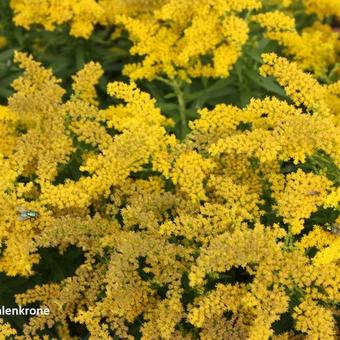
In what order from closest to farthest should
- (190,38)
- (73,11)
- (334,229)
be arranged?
(334,229)
(190,38)
(73,11)

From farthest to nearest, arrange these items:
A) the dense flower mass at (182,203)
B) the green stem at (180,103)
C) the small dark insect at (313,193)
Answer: the green stem at (180,103), the small dark insect at (313,193), the dense flower mass at (182,203)

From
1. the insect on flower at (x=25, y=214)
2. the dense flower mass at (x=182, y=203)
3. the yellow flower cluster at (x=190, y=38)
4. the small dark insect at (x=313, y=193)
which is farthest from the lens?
the yellow flower cluster at (x=190, y=38)

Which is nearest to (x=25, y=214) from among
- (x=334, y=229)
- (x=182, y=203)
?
(x=182, y=203)

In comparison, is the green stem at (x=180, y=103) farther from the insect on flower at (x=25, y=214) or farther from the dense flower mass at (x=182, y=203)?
the insect on flower at (x=25, y=214)

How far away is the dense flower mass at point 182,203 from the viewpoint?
281 centimetres

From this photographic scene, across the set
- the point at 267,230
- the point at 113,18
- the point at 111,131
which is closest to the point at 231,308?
the point at 267,230

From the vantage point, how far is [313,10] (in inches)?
191

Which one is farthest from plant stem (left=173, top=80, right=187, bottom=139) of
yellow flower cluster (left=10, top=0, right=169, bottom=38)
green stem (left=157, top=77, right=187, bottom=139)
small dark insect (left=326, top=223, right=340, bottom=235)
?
small dark insect (left=326, top=223, right=340, bottom=235)

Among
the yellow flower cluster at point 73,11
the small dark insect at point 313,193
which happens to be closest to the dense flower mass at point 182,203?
the small dark insect at point 313,193

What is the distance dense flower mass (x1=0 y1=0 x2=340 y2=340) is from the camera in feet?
9.21

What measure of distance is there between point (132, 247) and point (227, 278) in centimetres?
66

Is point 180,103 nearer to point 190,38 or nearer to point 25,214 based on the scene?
point 190,38

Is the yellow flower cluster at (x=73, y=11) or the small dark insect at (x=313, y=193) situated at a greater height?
the yellow flower cluster at (x=73, y=11)

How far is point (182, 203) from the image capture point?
3201mm
